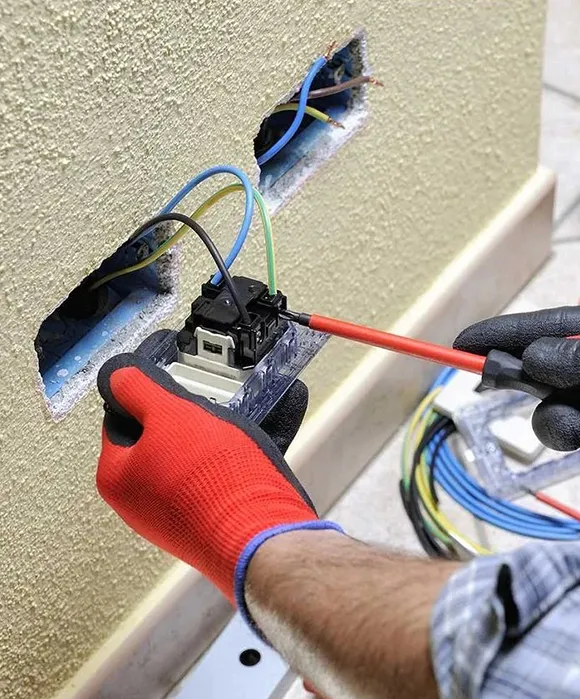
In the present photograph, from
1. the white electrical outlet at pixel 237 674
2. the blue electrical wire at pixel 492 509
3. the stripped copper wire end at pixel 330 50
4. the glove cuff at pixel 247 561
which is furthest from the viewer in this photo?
the blue electrical wire at pixel 492 509

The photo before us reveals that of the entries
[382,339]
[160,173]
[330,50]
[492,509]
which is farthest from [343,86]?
[492,509]

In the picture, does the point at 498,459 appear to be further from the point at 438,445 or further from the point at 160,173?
the point at 160,173

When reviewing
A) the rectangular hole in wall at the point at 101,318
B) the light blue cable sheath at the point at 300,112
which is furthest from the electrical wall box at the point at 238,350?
the light blue cable sheath at the point at 300,112

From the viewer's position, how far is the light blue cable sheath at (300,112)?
3.38 feet

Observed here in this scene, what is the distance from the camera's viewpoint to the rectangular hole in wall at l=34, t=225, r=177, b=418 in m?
0.94

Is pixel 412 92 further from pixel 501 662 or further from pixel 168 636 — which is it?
pixel 501 662

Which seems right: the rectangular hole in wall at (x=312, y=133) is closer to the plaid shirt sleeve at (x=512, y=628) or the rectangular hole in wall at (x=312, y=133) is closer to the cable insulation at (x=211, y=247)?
the cable insulation at (x=211, y=247)

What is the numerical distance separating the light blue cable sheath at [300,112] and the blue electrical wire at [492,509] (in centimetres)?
59

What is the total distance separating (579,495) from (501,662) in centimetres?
95

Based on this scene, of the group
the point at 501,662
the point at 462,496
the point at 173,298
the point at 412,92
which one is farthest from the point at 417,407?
the point at 501,662

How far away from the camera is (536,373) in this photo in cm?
82

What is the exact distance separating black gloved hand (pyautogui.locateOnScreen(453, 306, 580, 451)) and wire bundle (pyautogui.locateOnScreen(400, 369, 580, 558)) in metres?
0.52

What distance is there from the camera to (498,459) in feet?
4.74

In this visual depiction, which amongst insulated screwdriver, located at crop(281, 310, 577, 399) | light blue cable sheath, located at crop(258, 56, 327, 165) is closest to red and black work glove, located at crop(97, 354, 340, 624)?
insulated screwdriver, located at crop(281, 310, 577, 399)
